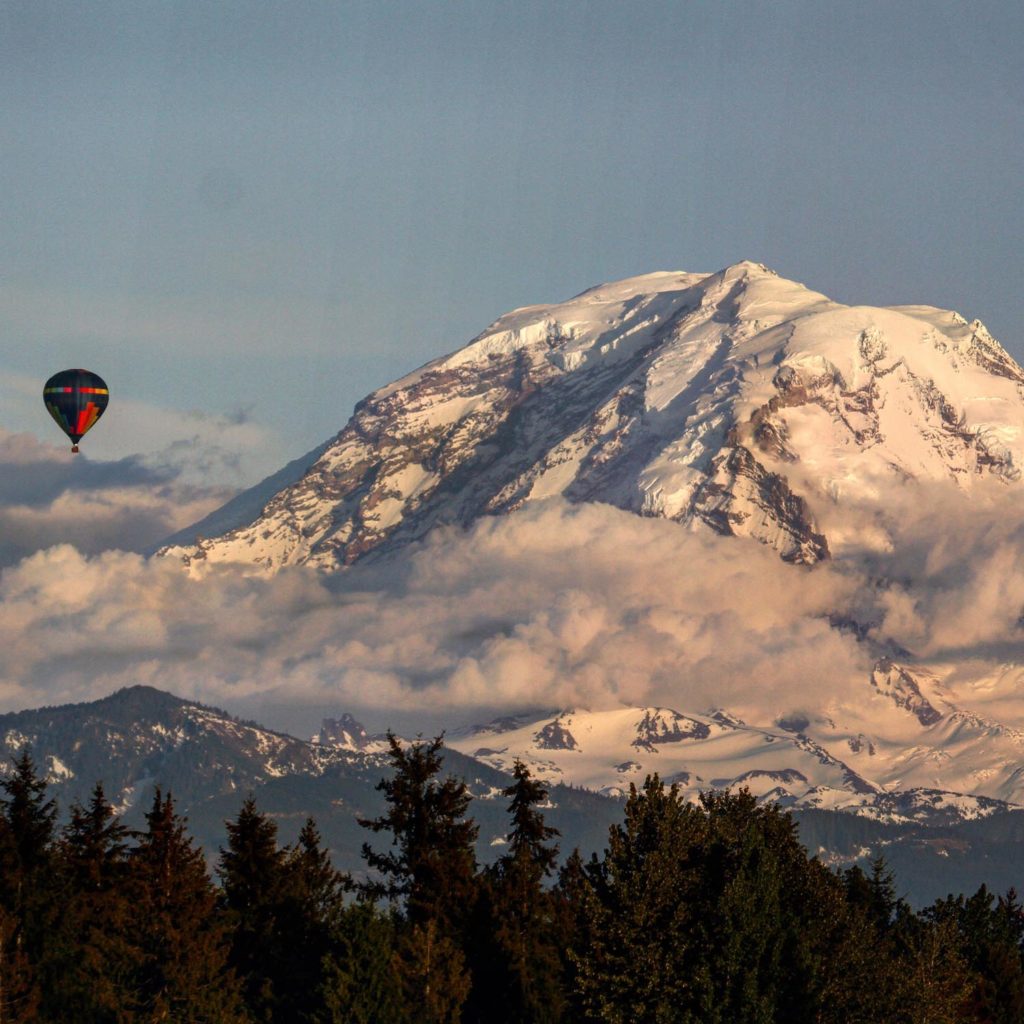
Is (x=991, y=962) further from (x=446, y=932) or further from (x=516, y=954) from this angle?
(x=446, y=932)

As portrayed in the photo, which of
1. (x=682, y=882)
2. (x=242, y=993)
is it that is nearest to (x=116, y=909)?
(x=242, y=993)

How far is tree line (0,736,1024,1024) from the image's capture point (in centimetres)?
10519

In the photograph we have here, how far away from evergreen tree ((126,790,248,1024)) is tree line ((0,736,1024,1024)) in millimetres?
138

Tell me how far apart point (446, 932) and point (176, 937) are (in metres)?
17.8

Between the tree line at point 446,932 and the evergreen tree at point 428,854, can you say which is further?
the evergreen tree at point 428,854

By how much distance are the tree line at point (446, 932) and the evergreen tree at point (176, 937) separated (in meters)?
0.14

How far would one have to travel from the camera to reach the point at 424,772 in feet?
437

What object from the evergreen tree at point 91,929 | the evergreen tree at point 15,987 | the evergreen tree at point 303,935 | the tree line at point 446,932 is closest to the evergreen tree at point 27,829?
the tree line at point 446,932

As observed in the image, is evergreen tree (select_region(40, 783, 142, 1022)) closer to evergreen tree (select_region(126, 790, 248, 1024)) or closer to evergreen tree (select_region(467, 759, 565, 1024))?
evergreen tree (select_region(126, 790, 248, 1024))

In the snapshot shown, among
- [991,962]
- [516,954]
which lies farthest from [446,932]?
[991,962]

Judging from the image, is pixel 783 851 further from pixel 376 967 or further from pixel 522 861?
pixel 376 967

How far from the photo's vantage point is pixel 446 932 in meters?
124

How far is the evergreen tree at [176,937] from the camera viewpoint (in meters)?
109

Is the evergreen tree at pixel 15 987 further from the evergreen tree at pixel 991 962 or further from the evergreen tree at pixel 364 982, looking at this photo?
the evergreen tree at pixel 991 962
